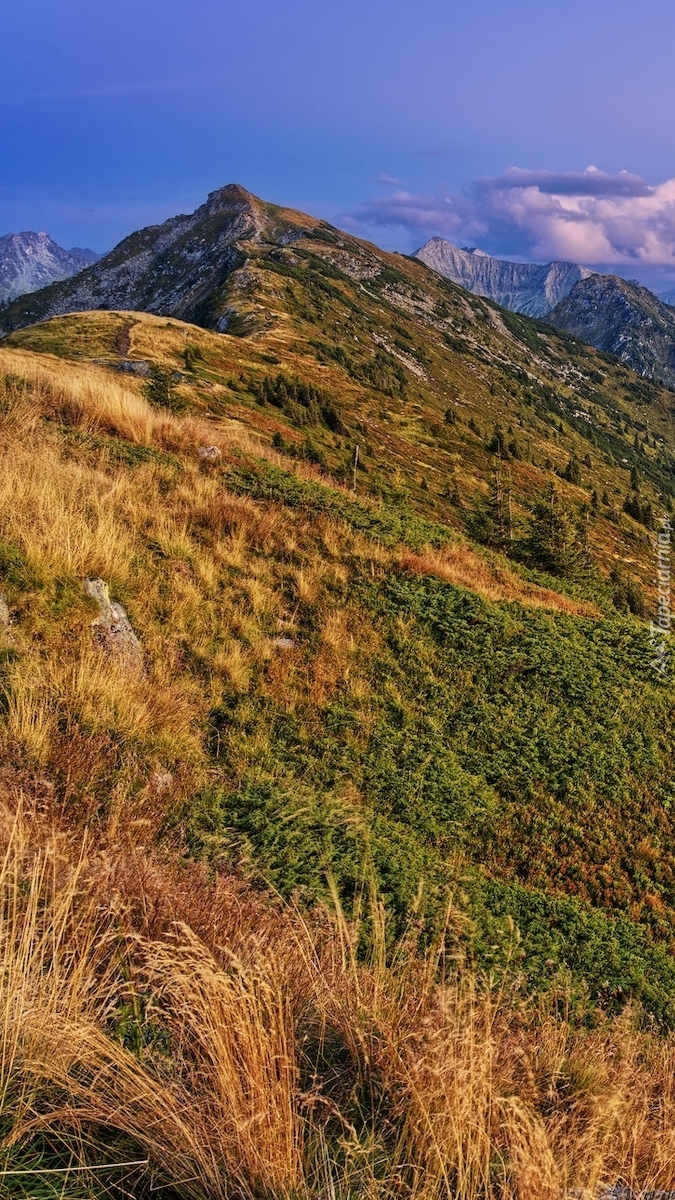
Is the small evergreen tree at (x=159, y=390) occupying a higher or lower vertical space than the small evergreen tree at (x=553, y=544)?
higher

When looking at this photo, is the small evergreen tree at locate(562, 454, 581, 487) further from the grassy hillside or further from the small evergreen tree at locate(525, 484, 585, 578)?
the grassy hillside

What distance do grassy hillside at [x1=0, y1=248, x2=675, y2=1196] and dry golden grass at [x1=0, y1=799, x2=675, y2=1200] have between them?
20 mm

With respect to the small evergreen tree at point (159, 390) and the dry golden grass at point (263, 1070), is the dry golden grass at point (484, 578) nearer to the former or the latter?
the dry golden grass at point (263, 1070)

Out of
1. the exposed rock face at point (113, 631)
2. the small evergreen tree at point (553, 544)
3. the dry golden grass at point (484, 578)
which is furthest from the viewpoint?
the small evergreen tree at point (553, 544)

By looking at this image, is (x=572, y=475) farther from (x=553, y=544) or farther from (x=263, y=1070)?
(x=263, y=1070)

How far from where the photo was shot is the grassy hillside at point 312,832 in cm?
247

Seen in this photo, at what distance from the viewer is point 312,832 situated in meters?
6.09

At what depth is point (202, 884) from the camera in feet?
14.0

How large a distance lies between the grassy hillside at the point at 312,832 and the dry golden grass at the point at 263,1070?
0.8 inches

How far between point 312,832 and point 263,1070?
11.8 ft

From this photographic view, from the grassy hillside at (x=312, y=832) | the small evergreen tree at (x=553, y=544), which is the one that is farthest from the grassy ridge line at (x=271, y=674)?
the small evergreen tree at (x=553, y=544)

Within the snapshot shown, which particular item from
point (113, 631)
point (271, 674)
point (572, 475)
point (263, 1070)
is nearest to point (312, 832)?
point (271, 674)

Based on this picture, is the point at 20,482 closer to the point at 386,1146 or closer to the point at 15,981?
the point at 15,981

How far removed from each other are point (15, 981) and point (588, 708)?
864 cm
